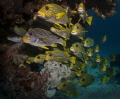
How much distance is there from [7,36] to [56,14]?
8.01 feet

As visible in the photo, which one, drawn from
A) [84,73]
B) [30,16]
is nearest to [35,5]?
[30,16]

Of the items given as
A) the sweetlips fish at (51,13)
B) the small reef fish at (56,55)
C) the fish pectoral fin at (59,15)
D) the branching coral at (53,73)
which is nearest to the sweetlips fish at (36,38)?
the sweetlips fish at (51,13)

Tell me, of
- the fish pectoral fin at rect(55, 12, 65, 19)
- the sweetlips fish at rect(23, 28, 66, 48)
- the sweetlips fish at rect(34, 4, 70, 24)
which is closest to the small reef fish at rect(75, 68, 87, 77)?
the sweetlips fish at rect(23, 28, 66, 48)

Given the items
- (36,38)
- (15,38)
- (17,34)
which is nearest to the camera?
(36,38)

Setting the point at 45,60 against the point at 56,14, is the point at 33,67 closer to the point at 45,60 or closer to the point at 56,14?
the point at 45,60

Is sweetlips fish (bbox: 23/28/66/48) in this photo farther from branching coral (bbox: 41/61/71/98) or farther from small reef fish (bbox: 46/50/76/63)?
branching coral (bbox: 41/61/71/98)

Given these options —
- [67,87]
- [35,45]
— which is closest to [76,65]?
[67,87]

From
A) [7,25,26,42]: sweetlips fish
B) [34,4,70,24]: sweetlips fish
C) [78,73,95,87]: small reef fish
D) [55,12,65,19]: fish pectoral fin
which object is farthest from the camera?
[78,73,95,87]: small reef fish

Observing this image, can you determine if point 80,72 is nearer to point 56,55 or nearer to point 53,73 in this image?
point 53,73

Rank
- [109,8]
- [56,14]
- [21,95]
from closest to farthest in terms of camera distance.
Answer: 1. [56,14]
2. [21,95]
3. [109,8]

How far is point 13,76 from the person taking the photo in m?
4.27

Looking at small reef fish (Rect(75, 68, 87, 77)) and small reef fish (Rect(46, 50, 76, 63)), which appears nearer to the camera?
small reef fish (Rect(46, 50, 76, 63))

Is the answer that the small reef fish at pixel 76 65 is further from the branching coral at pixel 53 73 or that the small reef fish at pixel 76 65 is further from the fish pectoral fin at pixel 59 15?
the fish pectoral fin at pixel 59 15

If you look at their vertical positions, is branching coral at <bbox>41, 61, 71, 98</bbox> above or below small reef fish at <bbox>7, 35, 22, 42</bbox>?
below
